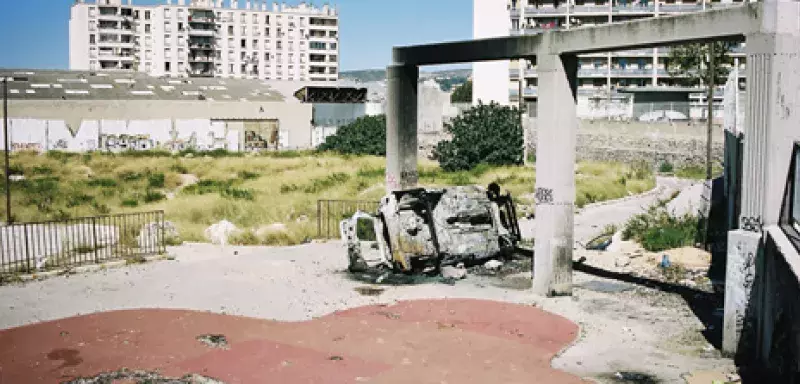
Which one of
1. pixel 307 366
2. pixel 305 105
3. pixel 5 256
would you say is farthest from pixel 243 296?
pixel 305 105

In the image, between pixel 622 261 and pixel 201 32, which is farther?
pixel 201 32

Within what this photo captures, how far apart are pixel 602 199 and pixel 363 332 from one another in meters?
19.3

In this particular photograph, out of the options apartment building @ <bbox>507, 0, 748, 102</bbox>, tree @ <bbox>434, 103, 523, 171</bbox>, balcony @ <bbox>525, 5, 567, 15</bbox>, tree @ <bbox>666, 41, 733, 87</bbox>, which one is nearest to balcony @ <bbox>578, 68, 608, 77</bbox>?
apartment building @ <bbox>507, 0, 748, 102</bbox>

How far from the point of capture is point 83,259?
17.8 metres

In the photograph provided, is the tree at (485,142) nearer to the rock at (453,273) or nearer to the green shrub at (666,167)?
the green shrub at (666,167)

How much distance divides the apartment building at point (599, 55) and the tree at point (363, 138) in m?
25.3

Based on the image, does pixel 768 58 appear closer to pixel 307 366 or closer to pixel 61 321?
pixel 307 366

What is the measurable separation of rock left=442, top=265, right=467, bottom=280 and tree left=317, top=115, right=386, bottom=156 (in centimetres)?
3396

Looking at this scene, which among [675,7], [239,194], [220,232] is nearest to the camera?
Answer: [220,232]

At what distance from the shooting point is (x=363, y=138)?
2010 inches

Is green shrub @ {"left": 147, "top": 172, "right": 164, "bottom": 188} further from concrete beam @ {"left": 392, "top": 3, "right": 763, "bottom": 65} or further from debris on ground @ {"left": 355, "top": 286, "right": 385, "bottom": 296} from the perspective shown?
debris on ground @ {"left": 355, "top": 286, "right": 385, "bottom": 296}

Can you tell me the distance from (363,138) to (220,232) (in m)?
30.9

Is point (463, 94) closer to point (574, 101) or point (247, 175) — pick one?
point (247, 175)

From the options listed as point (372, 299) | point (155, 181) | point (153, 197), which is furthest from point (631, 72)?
point (372, 299)
